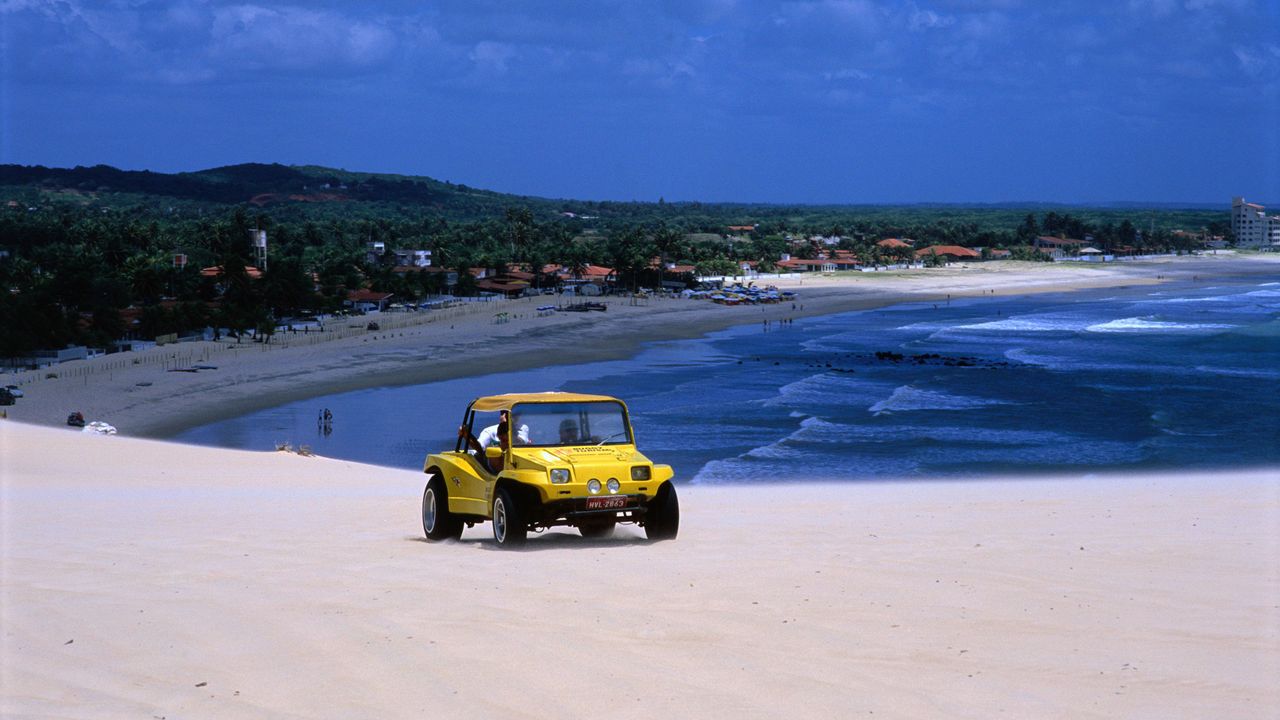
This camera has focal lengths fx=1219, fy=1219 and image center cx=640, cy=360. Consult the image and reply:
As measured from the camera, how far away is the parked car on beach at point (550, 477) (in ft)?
35.3

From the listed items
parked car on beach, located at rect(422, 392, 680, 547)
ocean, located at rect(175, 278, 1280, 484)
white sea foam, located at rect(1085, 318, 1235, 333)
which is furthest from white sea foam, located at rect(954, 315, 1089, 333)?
parked car on beach, located at rect(422, 392, 680, 547)

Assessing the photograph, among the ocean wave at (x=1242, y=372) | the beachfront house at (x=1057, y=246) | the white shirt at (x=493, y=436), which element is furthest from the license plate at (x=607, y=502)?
the beachfront house at (x=1057, y=246)

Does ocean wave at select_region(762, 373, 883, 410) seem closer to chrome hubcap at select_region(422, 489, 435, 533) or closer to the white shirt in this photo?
chrome hubcap at select_region(422, 489, 435, 533)

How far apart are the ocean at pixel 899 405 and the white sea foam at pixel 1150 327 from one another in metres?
0.24

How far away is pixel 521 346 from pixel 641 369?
44.5 ft

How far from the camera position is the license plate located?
1080cm

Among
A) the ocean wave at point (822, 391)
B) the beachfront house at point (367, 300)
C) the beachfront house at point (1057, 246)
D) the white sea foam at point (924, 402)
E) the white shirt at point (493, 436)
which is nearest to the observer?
the white shirt at point (493, 436)

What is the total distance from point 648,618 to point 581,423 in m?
4.03

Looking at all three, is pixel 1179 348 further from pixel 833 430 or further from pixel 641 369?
pixel 833 430

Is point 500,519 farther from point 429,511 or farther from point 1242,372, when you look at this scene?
point 1242,372

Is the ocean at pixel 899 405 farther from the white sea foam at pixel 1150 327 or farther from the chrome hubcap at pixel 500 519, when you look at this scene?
the chrome hubcap at pixel 500 519

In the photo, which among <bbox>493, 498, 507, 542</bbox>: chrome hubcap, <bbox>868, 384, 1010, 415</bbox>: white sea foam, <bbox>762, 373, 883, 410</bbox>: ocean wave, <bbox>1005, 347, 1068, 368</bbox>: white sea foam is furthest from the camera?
<bbox>1005, 347, 1068, 368</bbox>: white sea foam

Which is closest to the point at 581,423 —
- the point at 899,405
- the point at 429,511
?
the point at 429,511

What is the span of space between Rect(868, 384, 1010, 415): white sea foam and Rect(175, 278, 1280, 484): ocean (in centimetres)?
10
